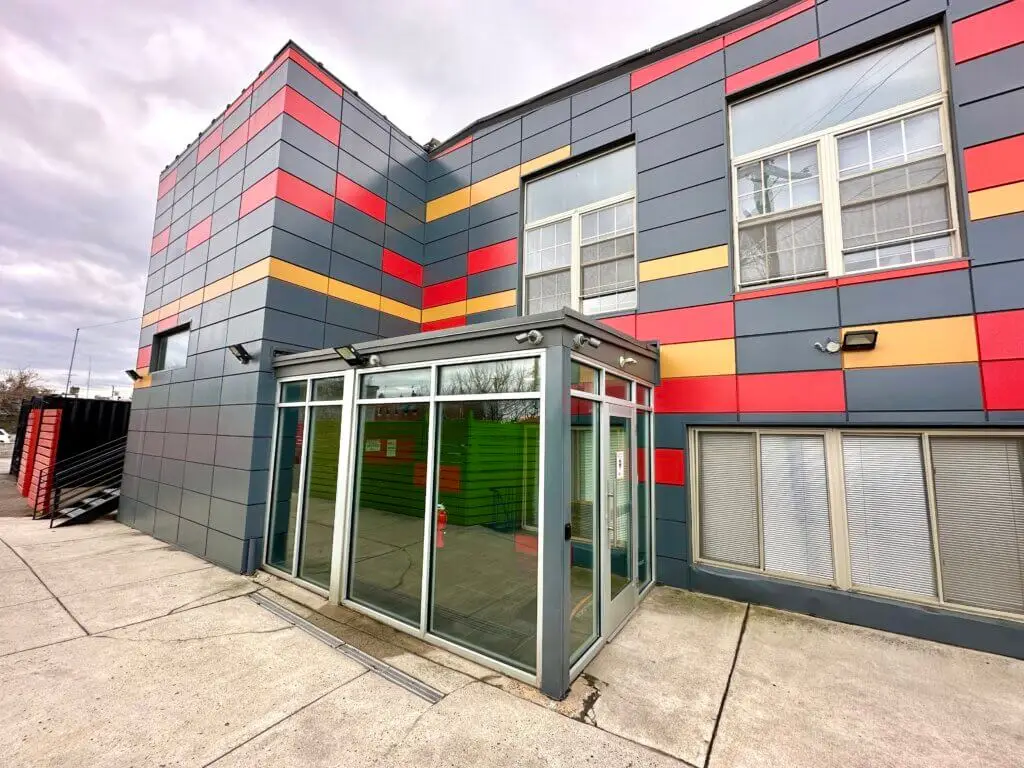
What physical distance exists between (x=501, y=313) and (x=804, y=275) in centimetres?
449

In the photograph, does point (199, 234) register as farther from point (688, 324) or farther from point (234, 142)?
point (688, 324)

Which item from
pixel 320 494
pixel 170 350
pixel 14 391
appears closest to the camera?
pixel 320 494

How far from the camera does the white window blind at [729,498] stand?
16.8ft

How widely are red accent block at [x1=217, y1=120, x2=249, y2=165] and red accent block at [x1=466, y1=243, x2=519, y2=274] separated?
14.3ft

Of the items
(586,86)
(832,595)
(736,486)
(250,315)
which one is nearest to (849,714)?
(832,595)

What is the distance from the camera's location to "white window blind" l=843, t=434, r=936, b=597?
4.28m

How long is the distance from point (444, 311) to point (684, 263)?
455cm

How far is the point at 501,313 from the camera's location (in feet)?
25.0

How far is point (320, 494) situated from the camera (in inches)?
217

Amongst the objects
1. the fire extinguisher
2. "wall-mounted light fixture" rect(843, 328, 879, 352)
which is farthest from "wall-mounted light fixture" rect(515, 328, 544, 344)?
"wall-mounted light fixture" rect(843, 328, 879, 352)

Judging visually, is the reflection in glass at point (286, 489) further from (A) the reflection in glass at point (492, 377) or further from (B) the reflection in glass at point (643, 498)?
(B) the reflection in glass at point (643, 498)

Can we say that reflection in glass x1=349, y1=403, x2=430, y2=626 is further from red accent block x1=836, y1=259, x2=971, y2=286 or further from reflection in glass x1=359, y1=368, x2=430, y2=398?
red accent block x1=836, y1=259, x2=971, y2=286

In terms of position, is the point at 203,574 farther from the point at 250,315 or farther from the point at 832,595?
the point at 832,595

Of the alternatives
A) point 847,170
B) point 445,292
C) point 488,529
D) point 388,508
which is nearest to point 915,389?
point 847,170
